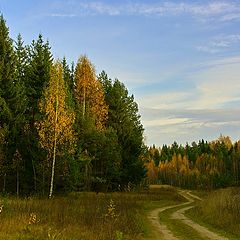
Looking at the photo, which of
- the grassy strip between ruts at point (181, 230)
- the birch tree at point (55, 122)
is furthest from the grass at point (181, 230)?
the birch tree at point (55, 122)

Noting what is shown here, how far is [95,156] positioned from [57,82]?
51.3 feet

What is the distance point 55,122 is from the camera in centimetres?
3538

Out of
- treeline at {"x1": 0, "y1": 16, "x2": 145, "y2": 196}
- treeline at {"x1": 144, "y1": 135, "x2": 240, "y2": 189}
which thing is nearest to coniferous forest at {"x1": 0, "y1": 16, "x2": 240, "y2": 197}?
treeline at {"x1": 0, "y1": 16, "x2": 145, "y2": 196}

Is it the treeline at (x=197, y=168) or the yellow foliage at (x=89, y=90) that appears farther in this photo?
the treeline at (x=197, y=168)

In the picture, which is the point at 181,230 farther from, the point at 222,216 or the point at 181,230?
the point at 222,216

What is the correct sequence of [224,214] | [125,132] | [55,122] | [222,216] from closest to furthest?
[222,216] < [224,214] < [55,122] < [125,132]

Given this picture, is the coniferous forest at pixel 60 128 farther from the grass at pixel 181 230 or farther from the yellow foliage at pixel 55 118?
the grass at pixel 181 230

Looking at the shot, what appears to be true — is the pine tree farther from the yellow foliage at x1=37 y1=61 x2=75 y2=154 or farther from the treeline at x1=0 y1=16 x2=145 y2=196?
the yellow foliage at x1=37 y1=61 x2=75 y2=154

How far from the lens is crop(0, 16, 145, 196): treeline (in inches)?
1430

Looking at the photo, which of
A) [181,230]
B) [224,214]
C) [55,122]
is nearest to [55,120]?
[55,122]

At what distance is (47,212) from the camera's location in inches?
880

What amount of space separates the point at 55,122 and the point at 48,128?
88cm

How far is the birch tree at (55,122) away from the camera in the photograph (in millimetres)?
35438

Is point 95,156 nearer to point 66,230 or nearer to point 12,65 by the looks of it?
point 12,65
